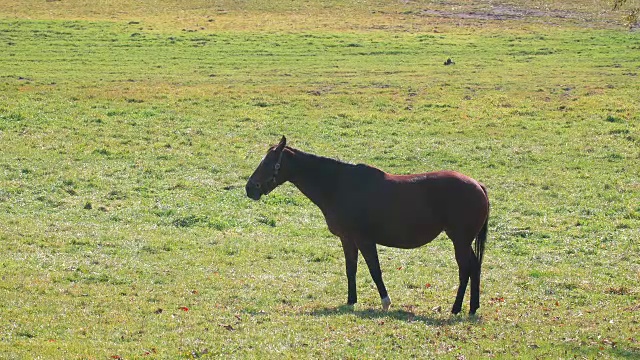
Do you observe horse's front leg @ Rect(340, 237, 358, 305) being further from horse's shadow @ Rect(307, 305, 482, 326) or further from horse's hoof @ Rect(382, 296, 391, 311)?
horse's hoof @ Rect(382, 296, 391, 311)

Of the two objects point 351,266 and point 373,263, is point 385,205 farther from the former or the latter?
point 351,266

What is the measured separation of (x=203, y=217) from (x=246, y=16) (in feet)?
161

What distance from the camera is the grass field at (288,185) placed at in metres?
12.5

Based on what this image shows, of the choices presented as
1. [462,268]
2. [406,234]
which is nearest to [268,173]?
[406,234]

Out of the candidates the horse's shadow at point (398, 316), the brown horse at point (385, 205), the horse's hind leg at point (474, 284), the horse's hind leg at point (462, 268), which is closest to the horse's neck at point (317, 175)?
the brown horse at point (385, 205)

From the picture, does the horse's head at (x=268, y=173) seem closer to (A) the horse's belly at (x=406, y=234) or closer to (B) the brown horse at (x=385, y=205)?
(B) the brown horse at (x=385, y=205)

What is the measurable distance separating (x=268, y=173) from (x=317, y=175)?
792mm

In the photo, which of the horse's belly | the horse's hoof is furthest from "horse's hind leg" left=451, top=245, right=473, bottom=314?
the horse's hoof

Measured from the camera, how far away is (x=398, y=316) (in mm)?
13492

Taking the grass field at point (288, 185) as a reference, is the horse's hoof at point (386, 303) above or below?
above

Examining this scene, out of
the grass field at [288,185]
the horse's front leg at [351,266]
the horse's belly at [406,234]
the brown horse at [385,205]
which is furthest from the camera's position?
the horse's front leg at [351,266]

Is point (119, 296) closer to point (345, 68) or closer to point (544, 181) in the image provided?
point (544, 181)

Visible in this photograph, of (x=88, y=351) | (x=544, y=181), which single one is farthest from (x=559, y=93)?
(x=88, y=351)

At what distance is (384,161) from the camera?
29.1 m
